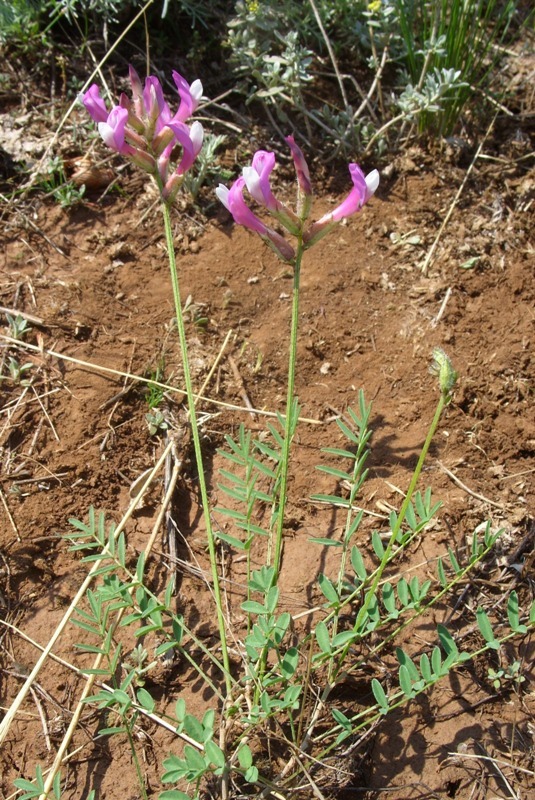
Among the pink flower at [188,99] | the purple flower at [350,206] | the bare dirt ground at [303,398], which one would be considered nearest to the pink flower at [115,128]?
the pink flower at [188,99]

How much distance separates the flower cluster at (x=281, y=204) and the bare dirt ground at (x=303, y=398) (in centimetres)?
109

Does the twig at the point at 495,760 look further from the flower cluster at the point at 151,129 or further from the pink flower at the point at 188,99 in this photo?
the pink flower at the point at 188,99

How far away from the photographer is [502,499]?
2.68 metres

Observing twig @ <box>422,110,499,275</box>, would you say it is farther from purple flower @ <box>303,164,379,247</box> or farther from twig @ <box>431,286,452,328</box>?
purple flower @ <box>303,164,379,247</box>

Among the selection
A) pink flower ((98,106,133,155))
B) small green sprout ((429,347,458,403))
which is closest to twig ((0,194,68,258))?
pink flower ((98,106,133,155))

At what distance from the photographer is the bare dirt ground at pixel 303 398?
230cm

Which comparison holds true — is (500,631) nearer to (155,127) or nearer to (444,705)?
(444,705)

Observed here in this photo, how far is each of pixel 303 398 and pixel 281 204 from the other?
3.89 feet

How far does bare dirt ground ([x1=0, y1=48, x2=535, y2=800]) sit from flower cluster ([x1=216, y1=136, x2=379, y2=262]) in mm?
1094

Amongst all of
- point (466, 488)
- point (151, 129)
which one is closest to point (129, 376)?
point (151, 129)

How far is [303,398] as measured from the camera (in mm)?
3012

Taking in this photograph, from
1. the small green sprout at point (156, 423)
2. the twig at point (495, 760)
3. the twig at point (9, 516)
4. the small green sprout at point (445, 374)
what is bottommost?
the twig at point (495, 760)

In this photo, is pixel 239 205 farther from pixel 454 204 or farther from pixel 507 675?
pixel 454 204

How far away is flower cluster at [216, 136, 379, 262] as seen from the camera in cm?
190
